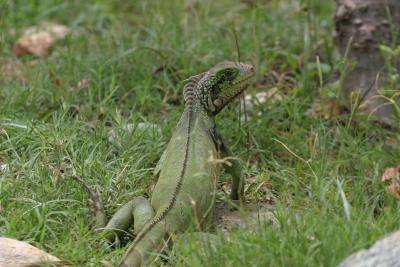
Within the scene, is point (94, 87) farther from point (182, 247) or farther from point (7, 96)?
point (182, 247)

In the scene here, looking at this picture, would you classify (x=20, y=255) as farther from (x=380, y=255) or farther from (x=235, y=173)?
(x=380, y=255)

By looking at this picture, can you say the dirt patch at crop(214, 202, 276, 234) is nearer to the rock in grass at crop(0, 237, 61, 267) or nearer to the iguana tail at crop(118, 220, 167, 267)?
the iguana tail at crop(118, 220, 167, 267)

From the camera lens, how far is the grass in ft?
16.7

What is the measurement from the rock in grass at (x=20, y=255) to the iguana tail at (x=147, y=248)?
382mm

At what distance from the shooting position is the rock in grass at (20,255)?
16.0 feet

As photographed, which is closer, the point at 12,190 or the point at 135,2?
the point at 12,190

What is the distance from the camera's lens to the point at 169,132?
6891 millimetres

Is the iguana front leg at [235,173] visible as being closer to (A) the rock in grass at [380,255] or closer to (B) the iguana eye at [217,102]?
(B) the iguana eye at [217,102]

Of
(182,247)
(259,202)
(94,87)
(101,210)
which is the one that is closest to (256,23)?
(94,87)

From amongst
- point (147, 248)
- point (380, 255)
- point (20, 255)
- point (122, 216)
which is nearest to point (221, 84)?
point (122, 216)

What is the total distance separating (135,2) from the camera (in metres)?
9.98

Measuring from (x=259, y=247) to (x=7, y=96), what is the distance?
326 cm

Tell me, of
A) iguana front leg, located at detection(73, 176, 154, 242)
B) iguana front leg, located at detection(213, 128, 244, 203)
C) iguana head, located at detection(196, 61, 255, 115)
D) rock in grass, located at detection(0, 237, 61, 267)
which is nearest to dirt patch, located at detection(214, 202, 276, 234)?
iguana front leg, located at detection(213, 128, 244, 203)

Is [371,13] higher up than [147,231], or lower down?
higher up
